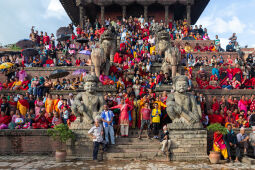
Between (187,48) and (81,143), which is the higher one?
(187,48)

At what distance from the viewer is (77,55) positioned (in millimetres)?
21562

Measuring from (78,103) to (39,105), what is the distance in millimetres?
3742

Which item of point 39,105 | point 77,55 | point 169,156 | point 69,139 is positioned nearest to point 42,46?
point 77,55

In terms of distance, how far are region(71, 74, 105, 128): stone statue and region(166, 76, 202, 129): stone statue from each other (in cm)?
252

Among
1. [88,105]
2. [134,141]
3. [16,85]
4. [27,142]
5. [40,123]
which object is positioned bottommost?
[27,142]

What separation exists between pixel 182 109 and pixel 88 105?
3344 millimetres

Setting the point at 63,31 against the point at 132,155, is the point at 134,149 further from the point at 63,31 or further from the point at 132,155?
the point at 63,31

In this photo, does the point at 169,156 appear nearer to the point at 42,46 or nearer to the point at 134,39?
the point at 134,39

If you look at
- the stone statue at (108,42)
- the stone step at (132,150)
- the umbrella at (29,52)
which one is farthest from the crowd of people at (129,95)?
the stone statue at (108,42)

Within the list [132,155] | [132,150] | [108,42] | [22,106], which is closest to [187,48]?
[108,42]

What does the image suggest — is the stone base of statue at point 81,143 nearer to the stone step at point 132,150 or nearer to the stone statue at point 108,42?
the stone step at point 132,150

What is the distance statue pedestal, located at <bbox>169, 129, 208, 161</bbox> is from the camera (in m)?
9.13

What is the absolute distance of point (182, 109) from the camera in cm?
955

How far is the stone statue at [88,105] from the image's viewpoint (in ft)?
31.6
